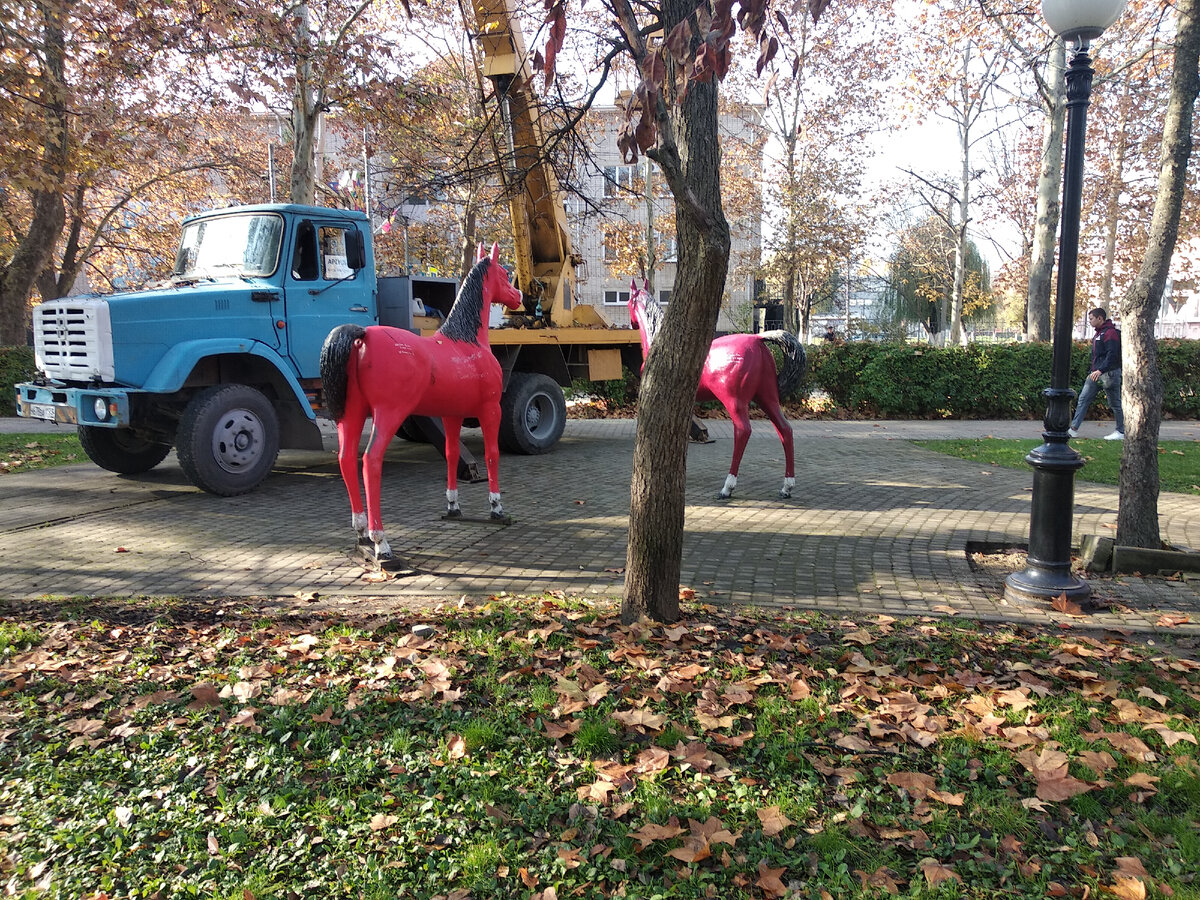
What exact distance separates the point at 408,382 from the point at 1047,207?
63.8ft

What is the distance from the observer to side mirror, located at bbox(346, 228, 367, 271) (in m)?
10.2

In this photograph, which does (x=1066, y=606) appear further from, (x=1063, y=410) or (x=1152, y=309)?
(x=1152, y=309)

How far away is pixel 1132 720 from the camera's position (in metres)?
3.69

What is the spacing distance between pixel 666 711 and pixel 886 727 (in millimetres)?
973

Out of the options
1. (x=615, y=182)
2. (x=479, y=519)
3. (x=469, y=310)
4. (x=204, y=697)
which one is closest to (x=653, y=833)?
(x=204, y=697)

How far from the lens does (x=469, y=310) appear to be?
754cm

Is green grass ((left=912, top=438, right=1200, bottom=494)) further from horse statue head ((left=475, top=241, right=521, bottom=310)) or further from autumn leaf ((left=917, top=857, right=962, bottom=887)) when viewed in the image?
autumn leaf ((left=917, top=857, right=962, bottom=887))

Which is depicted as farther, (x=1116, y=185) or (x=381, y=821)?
(x=1116, y=185)

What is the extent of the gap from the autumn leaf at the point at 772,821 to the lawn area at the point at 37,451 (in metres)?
11.2

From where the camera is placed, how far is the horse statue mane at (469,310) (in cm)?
741

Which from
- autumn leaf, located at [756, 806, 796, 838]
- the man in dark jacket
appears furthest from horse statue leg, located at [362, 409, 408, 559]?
the man in dark jacket

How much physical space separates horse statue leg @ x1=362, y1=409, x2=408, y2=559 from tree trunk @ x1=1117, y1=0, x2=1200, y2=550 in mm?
5642

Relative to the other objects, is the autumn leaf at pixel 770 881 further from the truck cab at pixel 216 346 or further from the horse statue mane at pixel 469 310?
the truck cab at pixel 216 346

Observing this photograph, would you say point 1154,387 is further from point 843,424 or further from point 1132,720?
point 843,424
